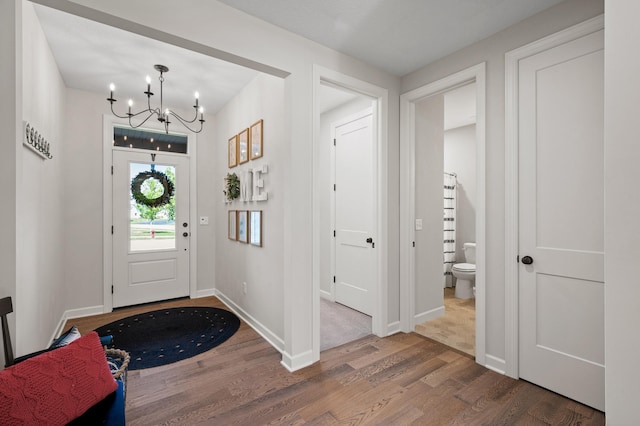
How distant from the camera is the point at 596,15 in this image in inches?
74.3

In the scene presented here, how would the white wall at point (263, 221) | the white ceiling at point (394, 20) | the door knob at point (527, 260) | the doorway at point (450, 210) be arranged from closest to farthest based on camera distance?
the white ceiling at point (394, 20), the door knob at point (527, 260), the white wall at point (263, 221), the doorway at point (450, 210)

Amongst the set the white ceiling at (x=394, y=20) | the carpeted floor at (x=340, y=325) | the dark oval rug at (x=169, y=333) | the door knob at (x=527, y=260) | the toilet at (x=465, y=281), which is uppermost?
the white ceiling at (x=394, y=20)

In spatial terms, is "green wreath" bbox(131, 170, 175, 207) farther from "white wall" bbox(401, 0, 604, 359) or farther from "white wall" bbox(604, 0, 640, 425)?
"white wall" bbox(604, 0, 640, 425)

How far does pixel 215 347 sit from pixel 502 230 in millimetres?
2661

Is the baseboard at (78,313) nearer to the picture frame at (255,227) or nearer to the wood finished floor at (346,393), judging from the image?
the wood finished floor at (346,393)

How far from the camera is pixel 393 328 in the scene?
3119 millimetres

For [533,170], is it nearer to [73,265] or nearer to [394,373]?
[394,373]

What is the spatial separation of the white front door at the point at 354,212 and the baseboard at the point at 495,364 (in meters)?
1.38

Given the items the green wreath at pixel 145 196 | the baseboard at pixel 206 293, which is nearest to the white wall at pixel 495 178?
the baseboard at pixel 206 293

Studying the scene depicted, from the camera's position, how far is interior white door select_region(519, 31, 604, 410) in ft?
6.32

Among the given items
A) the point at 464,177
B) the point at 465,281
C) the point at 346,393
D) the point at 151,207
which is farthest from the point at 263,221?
the point at 464,177

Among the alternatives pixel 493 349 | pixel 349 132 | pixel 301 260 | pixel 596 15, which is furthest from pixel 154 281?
pixel 596 15

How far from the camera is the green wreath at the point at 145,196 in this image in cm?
409

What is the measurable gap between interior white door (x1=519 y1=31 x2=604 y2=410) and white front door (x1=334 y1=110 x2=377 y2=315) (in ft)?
5.42
